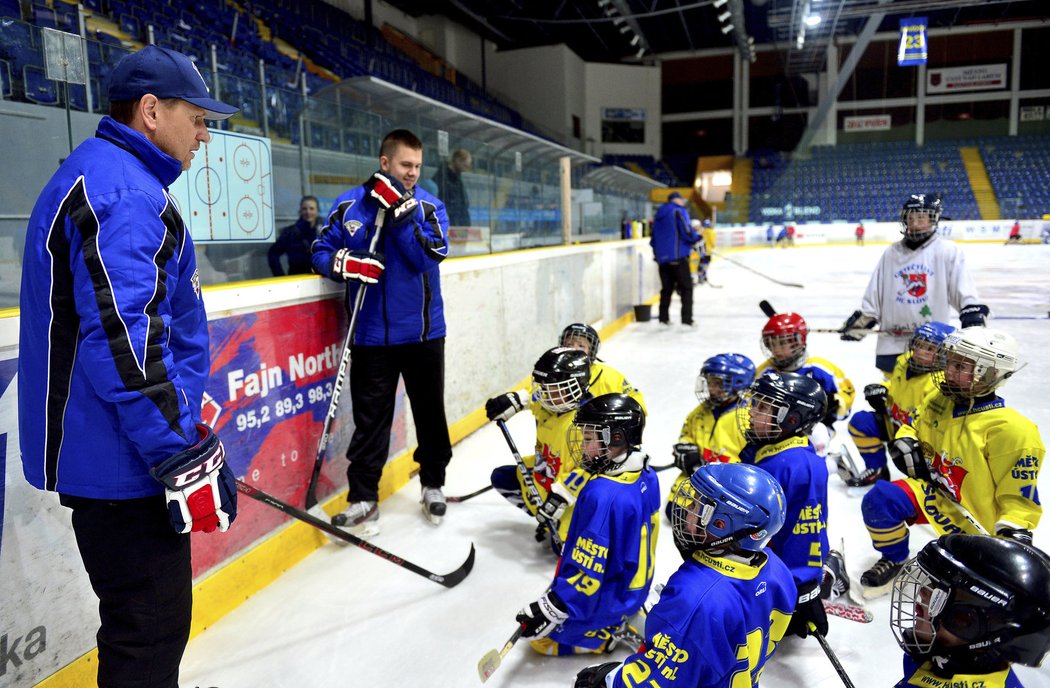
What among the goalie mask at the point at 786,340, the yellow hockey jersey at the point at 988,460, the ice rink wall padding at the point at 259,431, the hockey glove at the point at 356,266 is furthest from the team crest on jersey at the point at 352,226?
the yellow hockey jersey at the point at 988,460

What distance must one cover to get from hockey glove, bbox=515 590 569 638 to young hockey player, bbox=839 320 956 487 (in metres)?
1.57

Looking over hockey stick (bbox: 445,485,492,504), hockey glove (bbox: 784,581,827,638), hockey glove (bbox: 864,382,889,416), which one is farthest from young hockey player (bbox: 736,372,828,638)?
hockey stick (bbox: 445,485,492,504)

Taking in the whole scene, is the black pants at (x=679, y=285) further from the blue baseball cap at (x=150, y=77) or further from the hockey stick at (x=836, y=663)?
the blue baseball cap at (x=150, y=77)

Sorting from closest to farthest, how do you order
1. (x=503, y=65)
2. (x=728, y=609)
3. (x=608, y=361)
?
(x=728, y=609) → (x=608, y=361) → (x=503, y=65)

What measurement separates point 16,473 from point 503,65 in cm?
2213

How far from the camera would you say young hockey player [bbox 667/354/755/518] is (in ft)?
8.02

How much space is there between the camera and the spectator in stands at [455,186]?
13.9 feet

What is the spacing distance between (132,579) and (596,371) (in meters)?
1.88

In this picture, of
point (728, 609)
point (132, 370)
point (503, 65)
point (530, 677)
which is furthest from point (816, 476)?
point (503, 65)

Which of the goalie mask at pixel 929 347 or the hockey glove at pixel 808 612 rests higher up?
the goalie mask at pixel 929 347

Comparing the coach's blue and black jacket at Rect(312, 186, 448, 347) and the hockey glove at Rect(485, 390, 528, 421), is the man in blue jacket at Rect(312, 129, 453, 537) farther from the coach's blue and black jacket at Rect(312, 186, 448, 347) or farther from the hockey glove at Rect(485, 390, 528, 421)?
the hockey glove at Rect(485, 390, 528, 421)

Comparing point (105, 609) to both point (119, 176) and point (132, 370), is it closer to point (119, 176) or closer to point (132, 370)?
point (132, 370)

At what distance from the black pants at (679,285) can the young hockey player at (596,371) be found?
5.04 metres

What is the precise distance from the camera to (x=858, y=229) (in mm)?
17750
